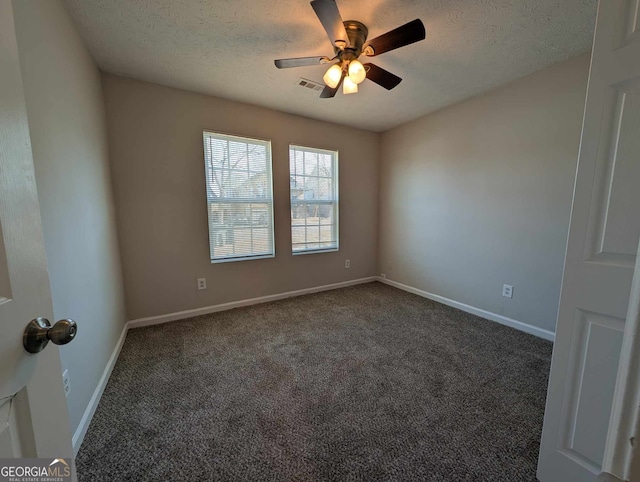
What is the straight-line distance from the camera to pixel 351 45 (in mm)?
1771

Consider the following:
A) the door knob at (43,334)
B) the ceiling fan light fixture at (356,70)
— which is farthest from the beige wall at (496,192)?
the door knob at (43,334)

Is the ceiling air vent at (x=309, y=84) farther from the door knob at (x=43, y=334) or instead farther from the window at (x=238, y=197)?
the door knob at (x=43, y=334)

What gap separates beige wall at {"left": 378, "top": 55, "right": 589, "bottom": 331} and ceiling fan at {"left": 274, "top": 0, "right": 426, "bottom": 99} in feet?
4.74

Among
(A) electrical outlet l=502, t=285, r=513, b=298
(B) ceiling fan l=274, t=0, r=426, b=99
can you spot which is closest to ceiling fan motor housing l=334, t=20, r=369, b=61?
(B) ceiling fan l=274, t=0, r=426, b=99

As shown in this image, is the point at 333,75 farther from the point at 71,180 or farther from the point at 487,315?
the point at 487,315

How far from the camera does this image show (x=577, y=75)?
2068 mm

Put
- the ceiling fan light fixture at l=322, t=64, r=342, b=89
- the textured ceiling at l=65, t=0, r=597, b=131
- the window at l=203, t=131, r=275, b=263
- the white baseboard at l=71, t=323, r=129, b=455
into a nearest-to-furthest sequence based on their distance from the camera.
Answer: the white baseboard at l=71, t=323, r=129, b=455 → the textured ceiling at l=65, t=0, r=597, b=131 → the ceiling fan light fixture at l=322, t=64, r=342, b=89 → the window at l=203, t=131, r=275, b=263

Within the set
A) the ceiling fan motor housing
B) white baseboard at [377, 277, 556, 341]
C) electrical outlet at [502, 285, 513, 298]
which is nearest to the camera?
the ceiling fan motor housing

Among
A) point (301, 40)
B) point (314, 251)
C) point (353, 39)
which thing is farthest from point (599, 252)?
point (314, 251)

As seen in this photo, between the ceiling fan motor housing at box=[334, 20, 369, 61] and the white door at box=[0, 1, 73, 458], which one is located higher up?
the ceiling fan motor housing at box=[334, 20, 369, 61]

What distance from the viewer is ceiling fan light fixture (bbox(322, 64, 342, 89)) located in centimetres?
180

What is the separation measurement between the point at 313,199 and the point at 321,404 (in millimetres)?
2603

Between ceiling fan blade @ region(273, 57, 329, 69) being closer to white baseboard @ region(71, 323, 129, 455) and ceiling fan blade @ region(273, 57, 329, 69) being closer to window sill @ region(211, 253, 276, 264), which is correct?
window sill @ region(211, 253, 276, 264)

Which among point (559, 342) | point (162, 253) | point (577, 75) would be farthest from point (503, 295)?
point (162, 253)
